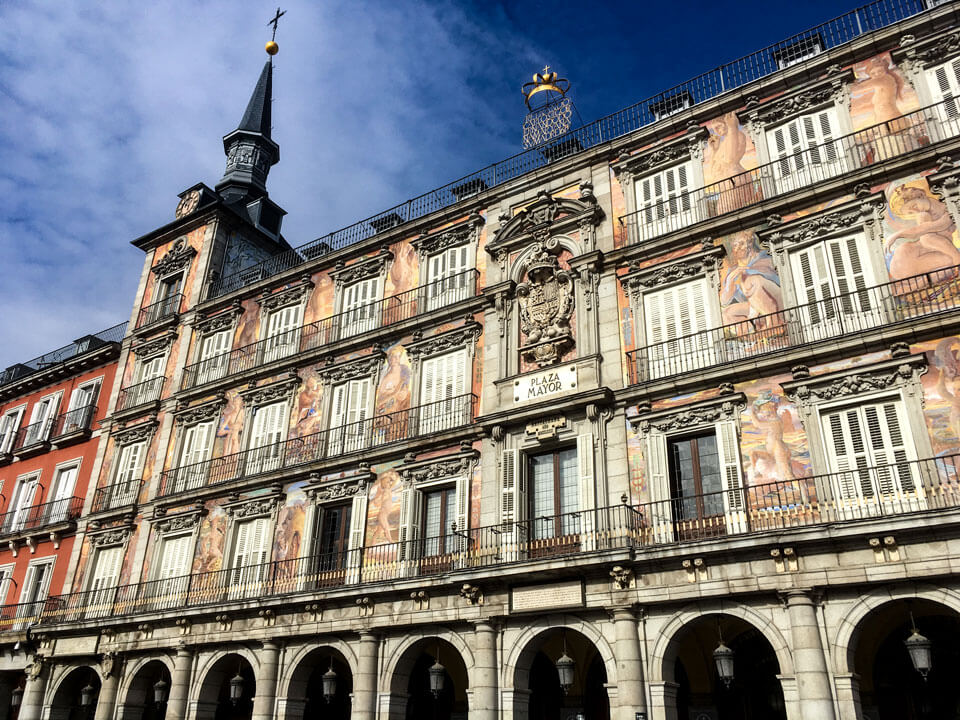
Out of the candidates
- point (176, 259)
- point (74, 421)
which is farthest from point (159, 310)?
point (74, 421)

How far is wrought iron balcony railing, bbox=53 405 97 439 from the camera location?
1228 inches

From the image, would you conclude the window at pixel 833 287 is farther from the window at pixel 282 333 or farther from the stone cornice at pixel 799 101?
the window at pixel 282 333

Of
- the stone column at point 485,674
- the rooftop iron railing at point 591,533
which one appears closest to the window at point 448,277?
the rooftop iron railing at point 591,533

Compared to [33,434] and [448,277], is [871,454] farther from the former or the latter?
[33,434]

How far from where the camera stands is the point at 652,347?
18.7 m

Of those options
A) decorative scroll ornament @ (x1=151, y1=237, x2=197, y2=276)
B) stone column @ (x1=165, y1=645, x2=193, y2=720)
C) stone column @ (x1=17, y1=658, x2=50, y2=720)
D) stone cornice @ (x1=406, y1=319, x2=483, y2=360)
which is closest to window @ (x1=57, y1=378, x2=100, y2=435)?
decorative scroll ornament @ (x1=151, y1=237, x2=197, y2=276)

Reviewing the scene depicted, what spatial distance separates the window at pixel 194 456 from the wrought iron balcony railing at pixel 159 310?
5.87m

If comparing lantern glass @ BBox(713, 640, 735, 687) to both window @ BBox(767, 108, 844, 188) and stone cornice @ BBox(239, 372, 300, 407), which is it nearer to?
window @ BBox(767, 108, 844, 188)

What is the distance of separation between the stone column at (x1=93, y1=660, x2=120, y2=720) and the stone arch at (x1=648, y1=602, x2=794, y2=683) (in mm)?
17262

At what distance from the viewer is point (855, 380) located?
15641mm

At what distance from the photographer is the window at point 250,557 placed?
900 inches

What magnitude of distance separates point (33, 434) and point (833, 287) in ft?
104

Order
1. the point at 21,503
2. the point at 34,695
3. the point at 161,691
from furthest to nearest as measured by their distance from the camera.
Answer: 1. the point at 21,503
2. the point at 34,695
3. the point at 161,691

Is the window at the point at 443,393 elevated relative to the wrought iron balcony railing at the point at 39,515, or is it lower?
elevated
